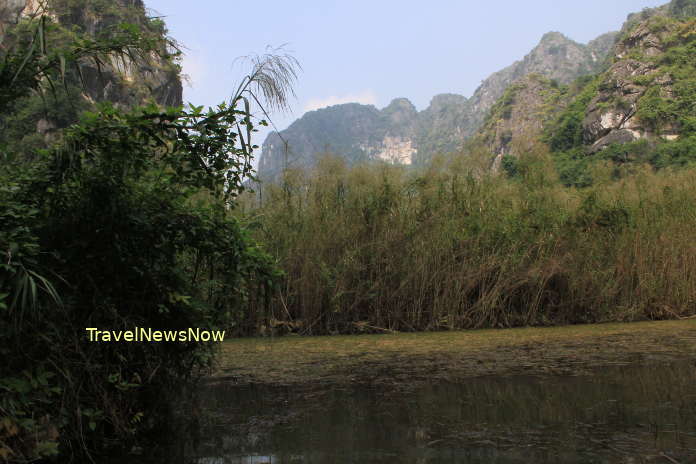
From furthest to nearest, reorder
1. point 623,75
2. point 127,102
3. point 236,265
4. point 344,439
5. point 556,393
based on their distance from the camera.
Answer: point 623,75
point 127,102
point 556,393
point 236,265
point 344,439

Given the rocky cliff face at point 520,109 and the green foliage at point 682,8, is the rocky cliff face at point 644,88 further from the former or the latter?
the green foliage at point 682,8

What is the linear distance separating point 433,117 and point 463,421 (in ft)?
429

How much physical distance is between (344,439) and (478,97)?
381ft

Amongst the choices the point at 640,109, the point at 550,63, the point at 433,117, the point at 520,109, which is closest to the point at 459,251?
the point at 640,109

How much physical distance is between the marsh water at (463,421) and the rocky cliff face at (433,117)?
80929 millimetres

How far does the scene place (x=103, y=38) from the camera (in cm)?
236

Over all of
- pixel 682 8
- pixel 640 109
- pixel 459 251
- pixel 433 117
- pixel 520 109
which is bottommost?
pixel 459 251

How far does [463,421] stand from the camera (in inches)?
97.8

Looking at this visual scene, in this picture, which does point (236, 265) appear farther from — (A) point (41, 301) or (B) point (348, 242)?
(B) point (348, 242)

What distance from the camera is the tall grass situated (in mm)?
5574

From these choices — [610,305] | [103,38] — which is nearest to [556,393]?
[103,38]

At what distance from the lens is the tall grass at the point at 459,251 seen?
18.3ft

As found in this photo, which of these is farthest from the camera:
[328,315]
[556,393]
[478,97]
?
[478,97]

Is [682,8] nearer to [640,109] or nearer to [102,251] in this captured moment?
[640,109]
